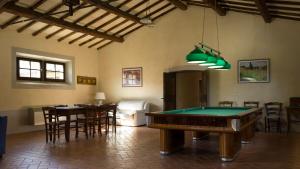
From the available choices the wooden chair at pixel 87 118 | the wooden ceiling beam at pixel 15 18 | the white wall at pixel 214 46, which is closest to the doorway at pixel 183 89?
the white wall at pixel 214 46

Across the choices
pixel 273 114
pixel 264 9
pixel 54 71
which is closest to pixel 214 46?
pixel 264 9

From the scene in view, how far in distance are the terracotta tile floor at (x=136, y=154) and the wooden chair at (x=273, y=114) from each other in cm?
128

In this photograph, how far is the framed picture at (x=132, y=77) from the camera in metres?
11.2

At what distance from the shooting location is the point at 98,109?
8.15 metres

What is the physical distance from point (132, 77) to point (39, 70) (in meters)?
3.42

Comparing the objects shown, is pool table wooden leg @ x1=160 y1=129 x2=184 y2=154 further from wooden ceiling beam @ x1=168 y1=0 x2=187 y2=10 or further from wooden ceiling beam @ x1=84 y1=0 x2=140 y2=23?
wooden ceiling beam @ x1=168 y1=0 x2=187 y2=10

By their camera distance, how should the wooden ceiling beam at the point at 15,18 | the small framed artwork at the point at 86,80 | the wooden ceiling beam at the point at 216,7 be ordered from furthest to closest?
the small framed artwork at the point at 86,80 < the wooden ceiling beam at the point at 216,7 < the wooden ceiling beam at the point at 15,18

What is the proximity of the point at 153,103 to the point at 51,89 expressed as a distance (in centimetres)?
365

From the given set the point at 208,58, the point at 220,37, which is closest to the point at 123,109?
the point at 220,37

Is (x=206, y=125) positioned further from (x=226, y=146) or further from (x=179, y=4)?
(x=179, y=4)

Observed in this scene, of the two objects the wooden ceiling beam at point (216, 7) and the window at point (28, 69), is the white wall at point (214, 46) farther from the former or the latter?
the window at point (28, 69)

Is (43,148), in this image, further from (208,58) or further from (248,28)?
(248,28)

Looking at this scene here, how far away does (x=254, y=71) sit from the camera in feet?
30.2

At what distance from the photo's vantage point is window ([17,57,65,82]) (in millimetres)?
9062
